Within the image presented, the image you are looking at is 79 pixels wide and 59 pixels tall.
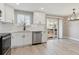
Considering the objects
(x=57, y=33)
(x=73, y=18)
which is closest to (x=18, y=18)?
(x=73, y=18)

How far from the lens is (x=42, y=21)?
6.32m

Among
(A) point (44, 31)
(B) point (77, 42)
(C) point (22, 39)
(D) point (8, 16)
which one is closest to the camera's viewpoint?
(D) point (8, 16)

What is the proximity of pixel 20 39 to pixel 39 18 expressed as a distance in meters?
1.96

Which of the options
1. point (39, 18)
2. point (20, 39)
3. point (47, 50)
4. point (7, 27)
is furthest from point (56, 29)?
point (7, 27)

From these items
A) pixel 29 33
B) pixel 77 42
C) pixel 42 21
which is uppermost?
pixel 42 21

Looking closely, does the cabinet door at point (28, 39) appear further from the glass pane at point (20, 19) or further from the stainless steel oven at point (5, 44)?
the stainless steel oven at point (5, 44)

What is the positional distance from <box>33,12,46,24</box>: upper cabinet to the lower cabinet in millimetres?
1067

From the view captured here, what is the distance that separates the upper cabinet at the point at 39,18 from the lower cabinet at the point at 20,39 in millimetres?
1067

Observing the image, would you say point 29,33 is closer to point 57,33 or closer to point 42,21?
point 42,21

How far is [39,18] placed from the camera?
20.2 ft

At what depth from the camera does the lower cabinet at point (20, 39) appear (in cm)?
461

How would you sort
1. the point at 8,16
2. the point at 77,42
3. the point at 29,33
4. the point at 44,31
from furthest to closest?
the point at 44,31
the point at 77,42
the point at 29,33
the point at 8,16

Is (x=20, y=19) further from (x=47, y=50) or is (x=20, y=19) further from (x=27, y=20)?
(x=47, y=50)

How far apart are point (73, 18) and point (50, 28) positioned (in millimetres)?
2510
